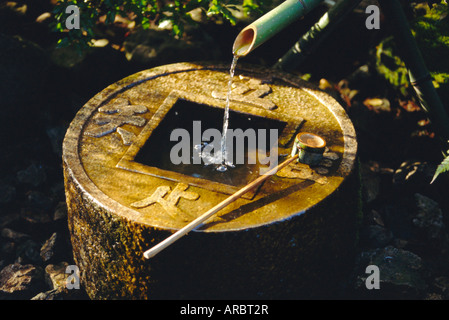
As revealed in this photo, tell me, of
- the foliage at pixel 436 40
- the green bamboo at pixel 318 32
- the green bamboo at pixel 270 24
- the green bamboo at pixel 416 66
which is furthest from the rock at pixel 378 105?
the green bamboo at pixel 270 24

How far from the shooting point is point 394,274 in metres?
3.54

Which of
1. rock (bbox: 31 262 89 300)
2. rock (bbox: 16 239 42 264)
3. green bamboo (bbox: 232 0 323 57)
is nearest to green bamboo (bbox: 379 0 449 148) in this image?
→ green bamboo (bbox: 232 0 323 57)

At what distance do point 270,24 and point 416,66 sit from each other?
6.27 feet

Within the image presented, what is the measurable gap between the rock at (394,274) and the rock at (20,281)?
8.83 feet

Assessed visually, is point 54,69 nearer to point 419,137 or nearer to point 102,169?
point 102,169

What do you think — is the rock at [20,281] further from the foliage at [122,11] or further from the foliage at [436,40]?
the foliage at [436,40]

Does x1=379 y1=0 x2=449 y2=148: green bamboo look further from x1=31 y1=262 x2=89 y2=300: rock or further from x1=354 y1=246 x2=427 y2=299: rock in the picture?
x1=31 y1=262 x2=89 y2=300: rock

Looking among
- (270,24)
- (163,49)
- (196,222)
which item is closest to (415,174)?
(270,24)

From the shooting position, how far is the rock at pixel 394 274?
348 cm

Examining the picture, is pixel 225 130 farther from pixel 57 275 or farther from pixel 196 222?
pixel 57 275

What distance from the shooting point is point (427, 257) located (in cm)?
393

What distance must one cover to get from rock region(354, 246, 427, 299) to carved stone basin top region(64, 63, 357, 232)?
1.01 m

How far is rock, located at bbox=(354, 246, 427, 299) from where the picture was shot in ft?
11.4

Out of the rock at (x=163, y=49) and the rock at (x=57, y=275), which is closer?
the rock at (x=57, y=275)
